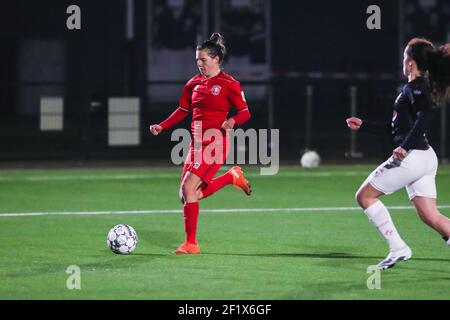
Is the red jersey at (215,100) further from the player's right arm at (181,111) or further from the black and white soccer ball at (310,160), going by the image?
the black and white soccer ball at (310,160)

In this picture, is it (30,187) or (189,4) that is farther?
(189,4)

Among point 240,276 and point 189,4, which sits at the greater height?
point 189,4

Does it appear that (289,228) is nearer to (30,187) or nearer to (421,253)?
(421,253)

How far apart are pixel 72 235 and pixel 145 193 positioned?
4.94 m

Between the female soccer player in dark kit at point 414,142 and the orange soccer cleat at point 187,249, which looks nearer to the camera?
the female soccer player in dark kit at point 414,142

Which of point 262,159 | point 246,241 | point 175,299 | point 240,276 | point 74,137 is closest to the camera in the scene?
point 175,299

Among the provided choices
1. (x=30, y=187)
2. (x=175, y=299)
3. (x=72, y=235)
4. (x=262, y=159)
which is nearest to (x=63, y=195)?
(x=30, y=187)

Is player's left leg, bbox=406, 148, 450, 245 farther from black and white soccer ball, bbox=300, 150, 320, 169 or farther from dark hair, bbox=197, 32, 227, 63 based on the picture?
black and white soccer ball, bbox=300, 150, 320, 169

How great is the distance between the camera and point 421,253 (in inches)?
463

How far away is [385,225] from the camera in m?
10.4

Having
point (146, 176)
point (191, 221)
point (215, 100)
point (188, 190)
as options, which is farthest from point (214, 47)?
point (146, 176)

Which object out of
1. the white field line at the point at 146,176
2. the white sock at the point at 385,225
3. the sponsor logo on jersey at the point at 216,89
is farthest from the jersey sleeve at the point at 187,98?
the white field line at the point at 146,176

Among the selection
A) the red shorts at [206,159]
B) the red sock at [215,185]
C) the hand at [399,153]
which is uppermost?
the hand at [399,153]

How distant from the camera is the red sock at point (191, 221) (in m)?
11.8
